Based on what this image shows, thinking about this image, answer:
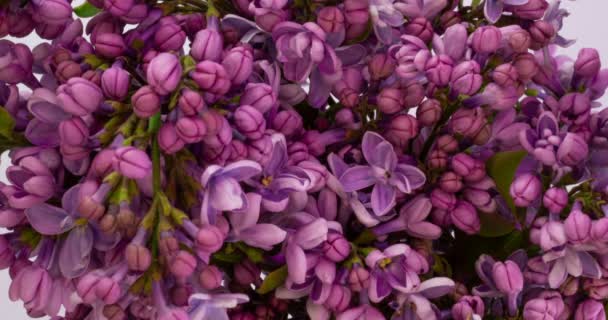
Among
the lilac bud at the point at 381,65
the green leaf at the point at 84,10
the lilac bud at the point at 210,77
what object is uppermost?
the lilac bud at the point at 210,77

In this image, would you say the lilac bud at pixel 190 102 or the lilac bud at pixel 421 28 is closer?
the lilac bud at pixel 190 102

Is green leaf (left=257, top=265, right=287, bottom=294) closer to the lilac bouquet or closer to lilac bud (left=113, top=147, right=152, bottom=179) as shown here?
the lilac bouquet

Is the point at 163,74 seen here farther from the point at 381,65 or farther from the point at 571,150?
the point at 571,150

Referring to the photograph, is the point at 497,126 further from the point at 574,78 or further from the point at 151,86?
the point at 151,86

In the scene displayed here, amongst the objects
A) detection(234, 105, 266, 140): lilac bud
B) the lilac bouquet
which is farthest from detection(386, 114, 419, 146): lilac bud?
detection(234, 105, 266, 140): lilac bud

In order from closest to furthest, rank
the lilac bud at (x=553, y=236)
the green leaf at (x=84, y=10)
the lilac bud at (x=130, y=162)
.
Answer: the lilac bud at (x=130, y=162) < the lilac bud at (x=553, y=236) < the green leaf at (x=84, y=10)

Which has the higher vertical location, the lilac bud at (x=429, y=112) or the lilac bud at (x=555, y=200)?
the lilac bud at (x=429, y=112)

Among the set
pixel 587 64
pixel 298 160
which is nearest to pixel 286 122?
pixel 298 160

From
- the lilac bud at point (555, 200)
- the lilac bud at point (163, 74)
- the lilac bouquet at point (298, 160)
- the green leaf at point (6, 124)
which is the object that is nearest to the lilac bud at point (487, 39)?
the lilac bouquet at point (298, 160)

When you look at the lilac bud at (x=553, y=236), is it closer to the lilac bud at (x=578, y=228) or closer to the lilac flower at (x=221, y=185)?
the lilac bud at (x=578, y=228)
